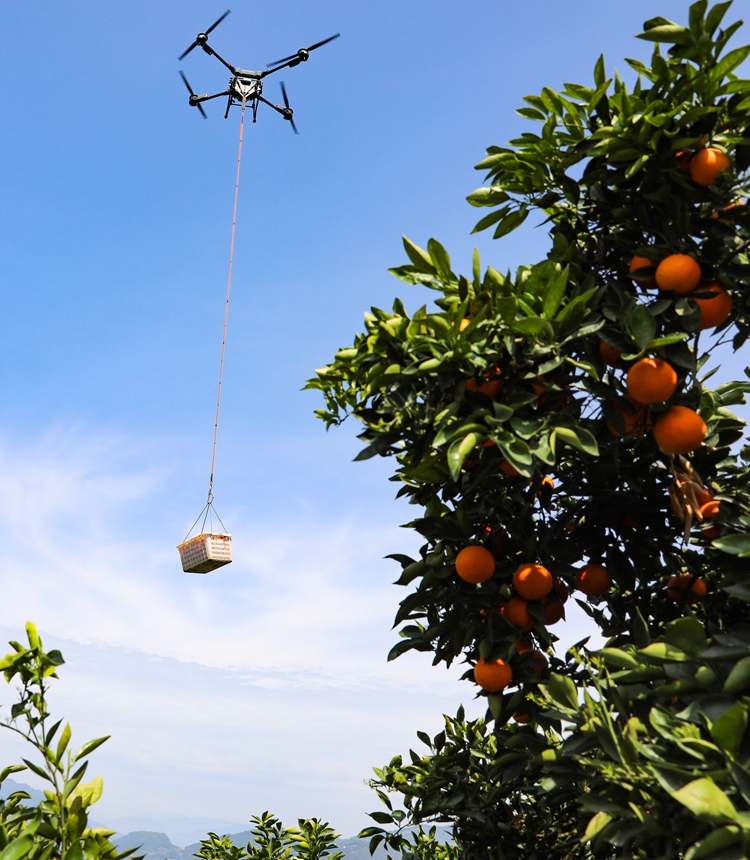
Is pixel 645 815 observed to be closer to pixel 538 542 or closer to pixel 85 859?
pixel 538 542

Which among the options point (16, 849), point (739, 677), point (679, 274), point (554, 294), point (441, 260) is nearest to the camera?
point (16, 849)

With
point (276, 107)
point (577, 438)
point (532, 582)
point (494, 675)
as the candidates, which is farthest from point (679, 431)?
point (276, 107)

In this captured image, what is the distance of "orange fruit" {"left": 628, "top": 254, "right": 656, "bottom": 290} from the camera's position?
104 inches

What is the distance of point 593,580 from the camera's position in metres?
3.03

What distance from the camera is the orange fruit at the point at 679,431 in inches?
99.9

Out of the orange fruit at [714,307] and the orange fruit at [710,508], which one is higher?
the orange fruit at [714,307]

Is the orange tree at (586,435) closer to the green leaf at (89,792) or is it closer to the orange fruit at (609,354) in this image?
the orange fruit at (609,354)

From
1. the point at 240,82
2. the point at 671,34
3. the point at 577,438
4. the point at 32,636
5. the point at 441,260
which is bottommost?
the point at 32,636

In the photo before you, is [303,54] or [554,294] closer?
[554,294]

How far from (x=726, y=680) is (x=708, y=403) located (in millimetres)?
1307

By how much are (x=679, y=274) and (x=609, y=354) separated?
13.7 inches

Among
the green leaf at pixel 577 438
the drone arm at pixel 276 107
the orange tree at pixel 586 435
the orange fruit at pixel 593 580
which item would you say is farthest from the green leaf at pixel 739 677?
the drone arm at pixel 276 107

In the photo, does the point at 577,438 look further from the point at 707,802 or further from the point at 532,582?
the point at 707,802

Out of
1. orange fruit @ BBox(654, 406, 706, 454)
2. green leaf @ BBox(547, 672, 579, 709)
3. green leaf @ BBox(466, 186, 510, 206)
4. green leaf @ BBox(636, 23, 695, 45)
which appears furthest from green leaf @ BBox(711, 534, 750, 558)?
green leaf @ BBox(636, 23, 695, 45)
